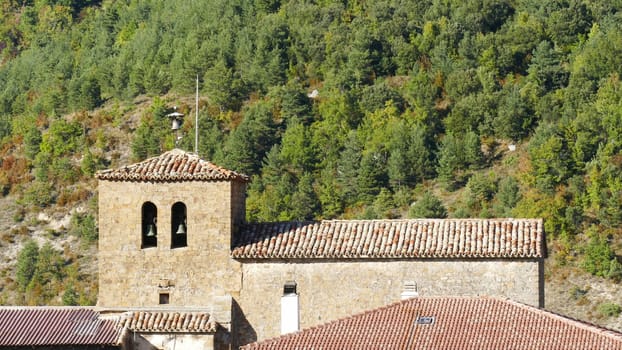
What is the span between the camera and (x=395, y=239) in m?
42.5

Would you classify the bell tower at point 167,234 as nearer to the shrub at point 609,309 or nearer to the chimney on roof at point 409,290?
the chimney on roof at point 409,290

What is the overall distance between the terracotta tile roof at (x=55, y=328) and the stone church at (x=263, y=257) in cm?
75

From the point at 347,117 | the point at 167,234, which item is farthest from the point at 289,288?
the point at 347,117

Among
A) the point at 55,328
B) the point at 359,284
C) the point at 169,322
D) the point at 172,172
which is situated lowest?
the point at 55,328

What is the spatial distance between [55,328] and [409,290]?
8405 mm

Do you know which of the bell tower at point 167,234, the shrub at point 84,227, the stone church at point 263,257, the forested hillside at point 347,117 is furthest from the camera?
the shrub at point 84,227

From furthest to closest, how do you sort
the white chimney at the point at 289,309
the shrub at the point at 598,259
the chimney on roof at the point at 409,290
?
the shrub at the point at 598,259 → the white chimney at the point at 289,309 → the chimney on roof at the point at 409,290

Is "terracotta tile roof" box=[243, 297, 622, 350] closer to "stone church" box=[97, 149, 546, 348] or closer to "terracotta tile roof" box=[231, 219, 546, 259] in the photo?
"stone church" box=[97, 149, 546, 348]

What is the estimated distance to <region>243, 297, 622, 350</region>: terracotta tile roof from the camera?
37.9 metres

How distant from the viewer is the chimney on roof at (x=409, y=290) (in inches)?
1619

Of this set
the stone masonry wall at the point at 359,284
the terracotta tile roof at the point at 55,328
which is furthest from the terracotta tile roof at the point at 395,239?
the terracotta tile roof at the point at 55,328

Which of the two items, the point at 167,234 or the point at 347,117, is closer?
the point at 167,234

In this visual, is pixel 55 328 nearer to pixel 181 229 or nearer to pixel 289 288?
pixel 181 229

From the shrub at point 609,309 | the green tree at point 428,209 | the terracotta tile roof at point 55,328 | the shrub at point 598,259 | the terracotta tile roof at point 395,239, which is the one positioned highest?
the green tree at point 428,209
